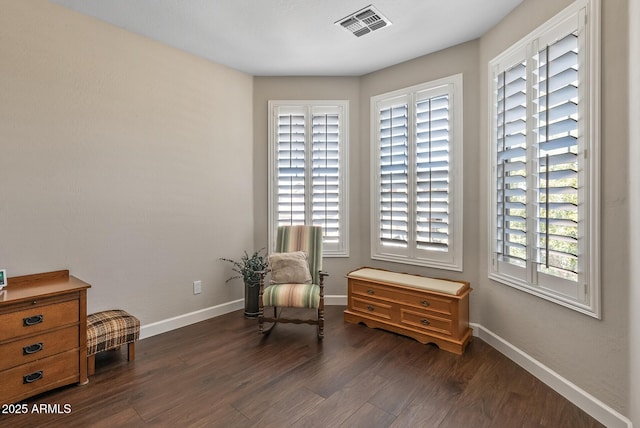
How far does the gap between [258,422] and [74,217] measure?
2.22m

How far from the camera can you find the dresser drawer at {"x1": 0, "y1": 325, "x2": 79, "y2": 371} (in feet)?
6.34

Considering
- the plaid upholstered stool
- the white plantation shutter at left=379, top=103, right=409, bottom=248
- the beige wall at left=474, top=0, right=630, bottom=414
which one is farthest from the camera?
the white plantation shutter at left=379, top=103, right=409, bottom=248

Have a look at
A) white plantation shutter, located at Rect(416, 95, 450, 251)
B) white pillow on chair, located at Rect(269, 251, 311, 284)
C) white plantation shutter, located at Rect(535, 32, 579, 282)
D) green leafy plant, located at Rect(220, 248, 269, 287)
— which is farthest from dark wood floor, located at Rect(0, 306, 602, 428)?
white plantation shutter, located at Rect(416, 95, 450, 251)

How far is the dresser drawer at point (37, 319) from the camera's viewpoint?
76.1 inches

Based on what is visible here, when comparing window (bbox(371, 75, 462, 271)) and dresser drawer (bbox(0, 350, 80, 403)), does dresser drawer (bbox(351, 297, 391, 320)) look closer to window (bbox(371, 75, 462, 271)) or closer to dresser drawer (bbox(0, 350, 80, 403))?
window (bbox(371, 75, 462, 271))

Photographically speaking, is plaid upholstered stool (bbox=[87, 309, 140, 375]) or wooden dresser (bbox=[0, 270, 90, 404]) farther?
plaid upholstered stool (bbox=[87, 309, 140, 375])

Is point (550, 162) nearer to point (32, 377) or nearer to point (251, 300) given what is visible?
point (251, 300)

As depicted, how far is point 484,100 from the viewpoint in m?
2.98

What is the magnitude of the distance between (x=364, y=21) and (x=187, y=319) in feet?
11.2

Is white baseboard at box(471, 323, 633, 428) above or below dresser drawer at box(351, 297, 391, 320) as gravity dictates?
below

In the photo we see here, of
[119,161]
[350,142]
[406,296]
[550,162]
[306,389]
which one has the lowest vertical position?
[306,389]

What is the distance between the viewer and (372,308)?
3.30 metres

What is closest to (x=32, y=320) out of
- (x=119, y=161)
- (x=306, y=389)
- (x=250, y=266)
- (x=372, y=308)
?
(x=119, y=161)

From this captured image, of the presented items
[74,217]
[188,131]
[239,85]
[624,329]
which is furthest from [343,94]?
[624,329]
